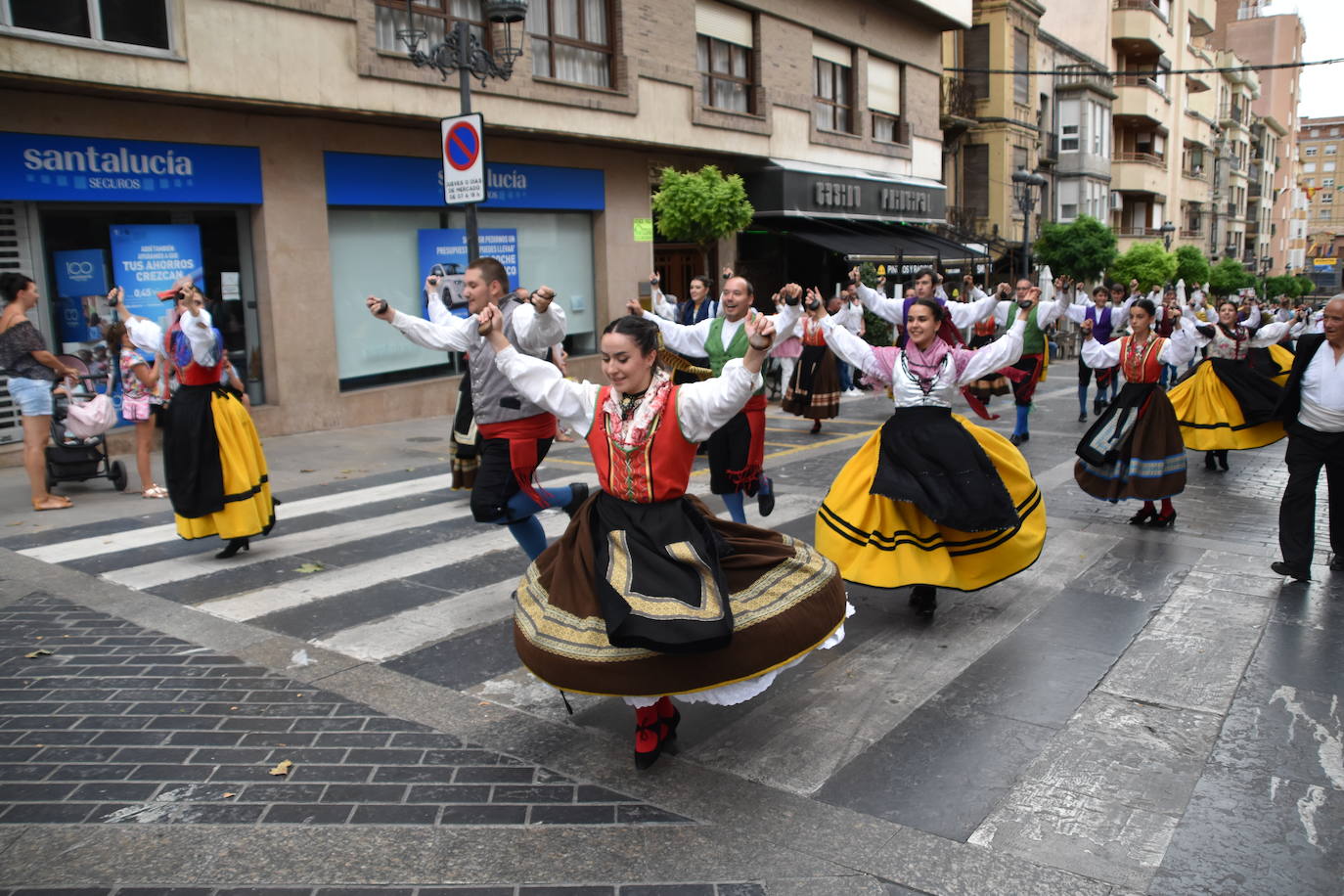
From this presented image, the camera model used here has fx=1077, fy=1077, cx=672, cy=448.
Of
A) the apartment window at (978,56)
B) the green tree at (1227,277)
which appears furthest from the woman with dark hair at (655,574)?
the green tree at (1227,277)

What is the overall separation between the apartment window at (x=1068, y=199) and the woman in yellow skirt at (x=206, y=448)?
39.8 m

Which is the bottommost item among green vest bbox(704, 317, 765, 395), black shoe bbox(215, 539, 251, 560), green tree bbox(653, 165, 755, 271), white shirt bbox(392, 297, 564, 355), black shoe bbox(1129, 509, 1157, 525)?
black shoe bbox(1129, 509, 1157, 525)

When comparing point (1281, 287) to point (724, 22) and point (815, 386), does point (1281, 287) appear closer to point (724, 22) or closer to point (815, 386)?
point (724, 22)

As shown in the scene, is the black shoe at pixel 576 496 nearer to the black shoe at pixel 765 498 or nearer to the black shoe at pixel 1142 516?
the black shoe at pixel 765 498

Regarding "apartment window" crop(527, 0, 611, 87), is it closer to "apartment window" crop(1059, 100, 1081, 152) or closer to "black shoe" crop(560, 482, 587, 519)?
"black shoe" crop(560, 482, 587, 519)

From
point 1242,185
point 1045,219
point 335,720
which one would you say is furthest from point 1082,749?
point 1242,185

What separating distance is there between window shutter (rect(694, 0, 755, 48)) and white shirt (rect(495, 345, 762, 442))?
16.4 meters

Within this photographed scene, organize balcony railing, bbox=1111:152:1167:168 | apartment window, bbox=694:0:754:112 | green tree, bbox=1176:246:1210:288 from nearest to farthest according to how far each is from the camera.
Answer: apartment window, bbox=694:0:754:112, green tree, bbox=1176:246:1210:288, balcony railing, bbox=1111:152:1167:168

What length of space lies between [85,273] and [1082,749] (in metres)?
11.6

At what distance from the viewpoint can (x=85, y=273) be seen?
11945mm

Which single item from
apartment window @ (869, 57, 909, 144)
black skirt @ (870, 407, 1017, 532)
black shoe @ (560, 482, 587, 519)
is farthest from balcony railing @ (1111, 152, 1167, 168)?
black shoe @ (560, 482, 587, 519)

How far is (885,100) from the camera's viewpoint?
25984 mm

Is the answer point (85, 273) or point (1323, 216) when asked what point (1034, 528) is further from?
point (1323, 216)

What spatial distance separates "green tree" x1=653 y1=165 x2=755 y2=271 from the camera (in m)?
15.9
